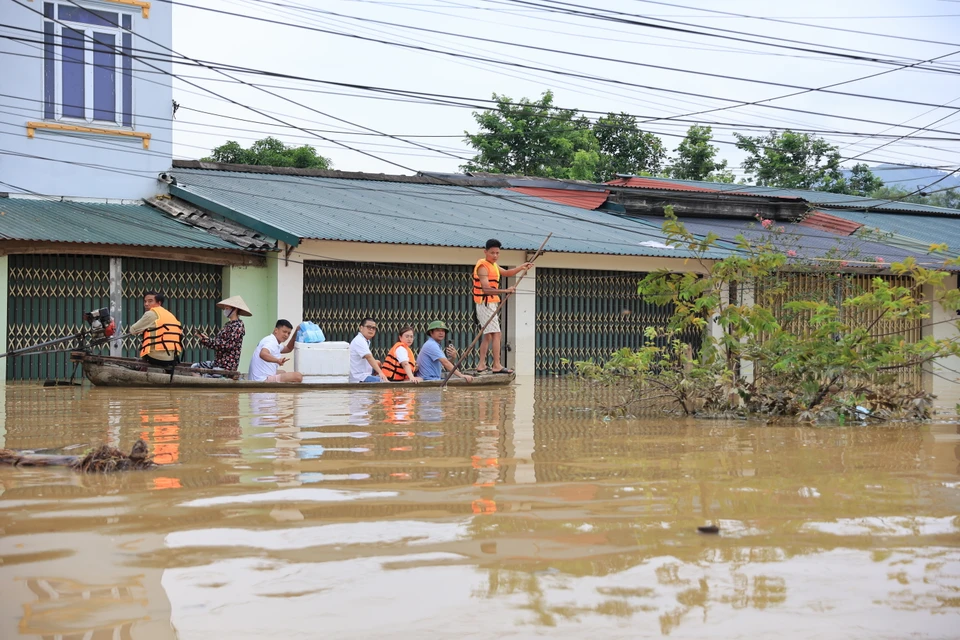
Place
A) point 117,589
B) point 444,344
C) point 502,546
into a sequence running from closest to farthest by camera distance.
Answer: point 117,589 < point 502,546 < point 444,344

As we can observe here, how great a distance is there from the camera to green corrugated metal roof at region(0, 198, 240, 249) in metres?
13.7

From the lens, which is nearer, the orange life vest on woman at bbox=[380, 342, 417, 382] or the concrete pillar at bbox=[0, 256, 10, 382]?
the orange life vest on woman at bbox=[380, 342, 417, 382]

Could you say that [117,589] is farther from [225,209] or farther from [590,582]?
[225,209]

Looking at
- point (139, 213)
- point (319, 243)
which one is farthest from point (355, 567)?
point (139, 213)

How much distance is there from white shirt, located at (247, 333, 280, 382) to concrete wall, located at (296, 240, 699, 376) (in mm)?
3192

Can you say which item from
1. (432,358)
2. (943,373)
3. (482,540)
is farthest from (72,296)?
(943,373)

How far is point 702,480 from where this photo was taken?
5.21 m

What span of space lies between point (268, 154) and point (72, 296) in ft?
48.8

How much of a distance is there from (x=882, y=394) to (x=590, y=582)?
634cm

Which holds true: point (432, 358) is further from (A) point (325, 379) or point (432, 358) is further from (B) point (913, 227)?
(B) point (913, 227)

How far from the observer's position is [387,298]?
16422mm

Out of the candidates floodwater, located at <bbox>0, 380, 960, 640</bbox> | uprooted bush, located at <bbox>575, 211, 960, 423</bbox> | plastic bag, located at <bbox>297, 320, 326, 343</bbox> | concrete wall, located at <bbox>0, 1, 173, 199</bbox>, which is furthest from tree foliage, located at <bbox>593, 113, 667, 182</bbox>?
floodwater, located at <bbox>0, 380, 960, 640</bbox>

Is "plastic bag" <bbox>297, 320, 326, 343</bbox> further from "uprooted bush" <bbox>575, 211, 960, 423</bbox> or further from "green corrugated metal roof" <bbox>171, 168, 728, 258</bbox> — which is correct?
"uprooted bush" <bbox>575, 211, 960, 423</bbox>

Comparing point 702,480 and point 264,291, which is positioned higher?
point 264,291
